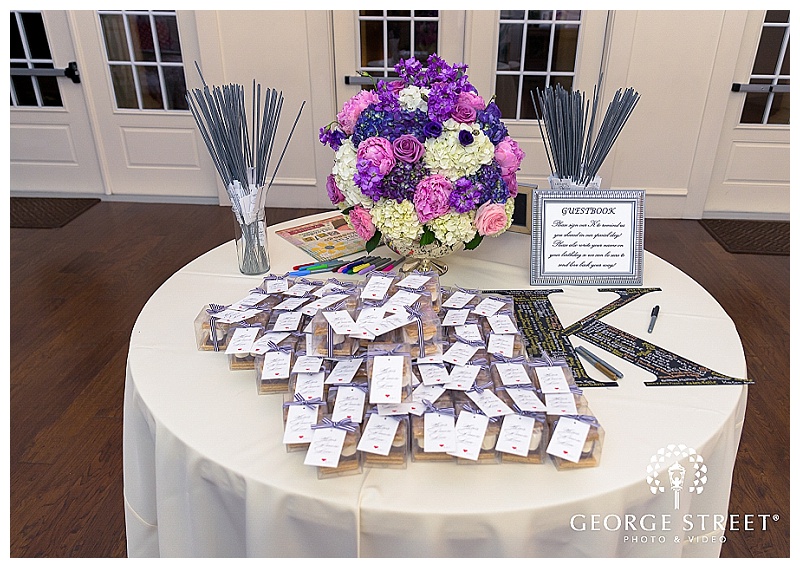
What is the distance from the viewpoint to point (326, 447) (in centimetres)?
76

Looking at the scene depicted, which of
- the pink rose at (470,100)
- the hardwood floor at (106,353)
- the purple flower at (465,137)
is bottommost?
the hardwood floor at (106,353)

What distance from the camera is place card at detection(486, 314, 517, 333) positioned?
990 mm

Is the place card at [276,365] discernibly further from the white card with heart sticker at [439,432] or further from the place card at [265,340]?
the white card with heart sticker at [439,432]

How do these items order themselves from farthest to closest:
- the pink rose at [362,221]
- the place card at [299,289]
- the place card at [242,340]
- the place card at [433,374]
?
1. the pink rose at [362,221]
2. the place card at [299,289]
3. the place card at [242,340]
4. the place card at [433,374]

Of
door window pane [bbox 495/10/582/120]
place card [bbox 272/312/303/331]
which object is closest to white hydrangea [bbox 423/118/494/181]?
place card [bbox 272/312/303/331]

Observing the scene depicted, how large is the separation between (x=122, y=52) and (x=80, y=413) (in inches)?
103

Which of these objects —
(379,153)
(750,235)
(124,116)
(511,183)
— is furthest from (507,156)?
(124,116)

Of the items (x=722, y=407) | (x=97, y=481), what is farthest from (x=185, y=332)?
(x=722, y=407)

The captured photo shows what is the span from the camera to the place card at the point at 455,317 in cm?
100

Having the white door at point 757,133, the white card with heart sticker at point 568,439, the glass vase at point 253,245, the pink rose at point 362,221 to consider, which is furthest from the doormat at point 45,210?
the white door at point 757,133

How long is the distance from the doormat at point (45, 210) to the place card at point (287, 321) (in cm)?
310

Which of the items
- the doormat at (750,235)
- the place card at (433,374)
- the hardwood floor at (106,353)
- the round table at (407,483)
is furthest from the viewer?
the doormat at (750,235)

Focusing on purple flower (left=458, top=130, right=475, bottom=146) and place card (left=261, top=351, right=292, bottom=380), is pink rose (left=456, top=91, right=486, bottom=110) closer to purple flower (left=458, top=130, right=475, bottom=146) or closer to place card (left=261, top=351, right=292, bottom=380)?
purple flower (left=458, top=130, right=475, bottom=146)
